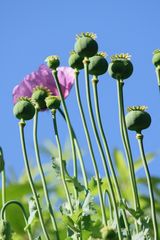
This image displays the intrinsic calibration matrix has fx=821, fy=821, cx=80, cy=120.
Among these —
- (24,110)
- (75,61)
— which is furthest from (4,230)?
(75,61)

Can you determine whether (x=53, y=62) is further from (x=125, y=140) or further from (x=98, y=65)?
(x=125, y=140)

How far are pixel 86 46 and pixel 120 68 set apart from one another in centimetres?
6

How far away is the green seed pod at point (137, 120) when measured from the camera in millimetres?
1115

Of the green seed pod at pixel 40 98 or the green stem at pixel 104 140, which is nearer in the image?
the green stem at pixel 104 140

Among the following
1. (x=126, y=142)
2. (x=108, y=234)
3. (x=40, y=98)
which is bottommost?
(x=108, y=234)

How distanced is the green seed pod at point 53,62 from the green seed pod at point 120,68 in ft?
0.44

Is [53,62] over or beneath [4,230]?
over

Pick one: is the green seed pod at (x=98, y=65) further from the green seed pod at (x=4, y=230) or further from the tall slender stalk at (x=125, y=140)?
the green seed pod at (x=4, y=230)

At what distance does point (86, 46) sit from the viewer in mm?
1168

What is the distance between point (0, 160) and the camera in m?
1.24

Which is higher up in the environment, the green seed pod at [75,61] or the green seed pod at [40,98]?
the green seed pod at [75,61]

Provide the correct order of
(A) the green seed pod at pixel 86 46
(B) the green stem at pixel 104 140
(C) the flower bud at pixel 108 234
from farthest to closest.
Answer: (A) the green seed pod at pixel 86 46 < (B) the green stem at pixel 104 140 < (C) the flower bud at pixel 108 234

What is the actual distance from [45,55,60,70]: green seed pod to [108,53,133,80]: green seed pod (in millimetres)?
134

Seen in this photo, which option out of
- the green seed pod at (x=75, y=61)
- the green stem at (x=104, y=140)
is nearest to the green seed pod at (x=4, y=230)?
the green stem at (x=104, y=140)
